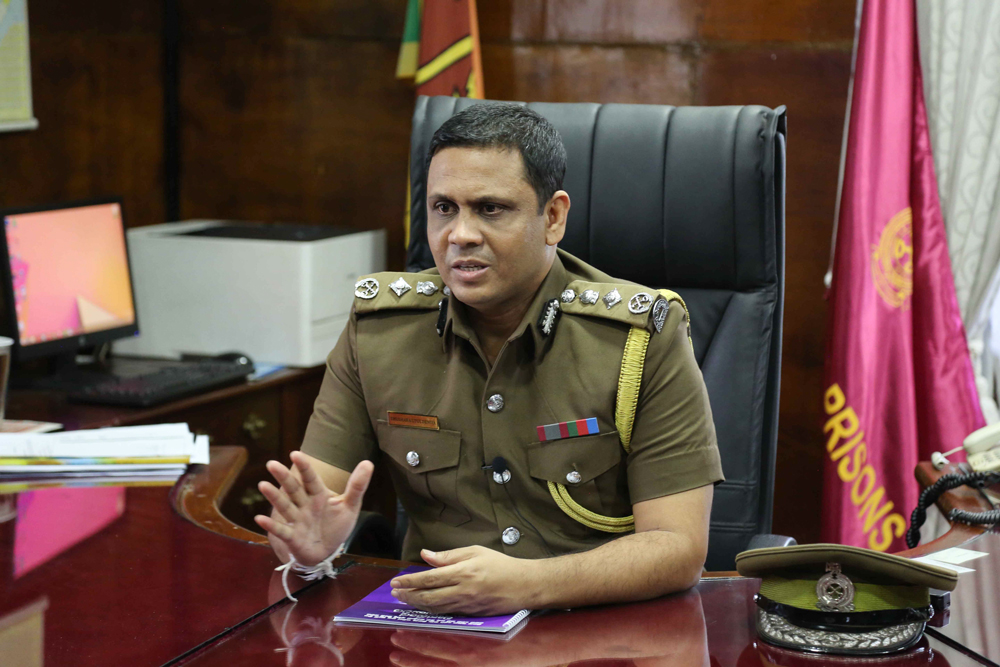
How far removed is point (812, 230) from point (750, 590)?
174cm

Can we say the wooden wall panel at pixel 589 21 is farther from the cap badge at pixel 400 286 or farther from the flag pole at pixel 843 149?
the cap badge at pixel 400 286

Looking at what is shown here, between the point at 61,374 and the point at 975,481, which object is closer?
the point at 975,481

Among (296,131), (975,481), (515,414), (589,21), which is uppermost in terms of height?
(589,21)

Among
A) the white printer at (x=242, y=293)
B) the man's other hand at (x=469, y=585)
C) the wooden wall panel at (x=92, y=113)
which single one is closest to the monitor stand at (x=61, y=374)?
the white printer at (x=242, y=293)

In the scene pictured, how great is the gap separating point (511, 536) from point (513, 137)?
558mm

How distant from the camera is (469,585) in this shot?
44.8 inches

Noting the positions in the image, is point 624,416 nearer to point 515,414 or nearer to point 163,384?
point 515,414

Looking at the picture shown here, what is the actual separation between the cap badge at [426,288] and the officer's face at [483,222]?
0.41 feet

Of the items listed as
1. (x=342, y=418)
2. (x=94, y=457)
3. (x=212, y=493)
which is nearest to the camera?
(x=342, y=418)

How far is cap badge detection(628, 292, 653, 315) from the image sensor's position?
56.3 inches

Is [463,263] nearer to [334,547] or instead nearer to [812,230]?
[334,547]

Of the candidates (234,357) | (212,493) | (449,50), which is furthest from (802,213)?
(212,493)

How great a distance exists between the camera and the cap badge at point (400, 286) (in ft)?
5.19

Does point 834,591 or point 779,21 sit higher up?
point 779,21
